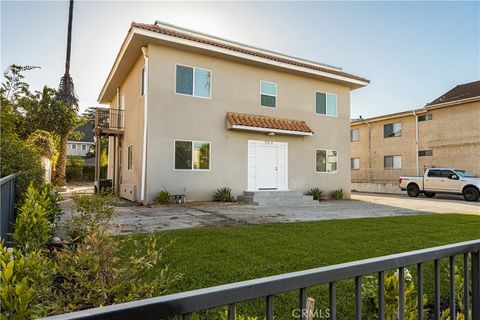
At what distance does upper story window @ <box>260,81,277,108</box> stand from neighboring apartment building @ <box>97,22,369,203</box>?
0.05 metres

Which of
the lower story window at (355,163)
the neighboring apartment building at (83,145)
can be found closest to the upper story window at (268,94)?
the lower story window at (355,163)

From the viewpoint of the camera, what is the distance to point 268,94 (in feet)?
49.6

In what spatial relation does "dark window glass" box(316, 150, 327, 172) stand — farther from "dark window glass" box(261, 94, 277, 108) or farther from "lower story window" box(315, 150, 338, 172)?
"dark window glass" box(261, 94, 277, 108)

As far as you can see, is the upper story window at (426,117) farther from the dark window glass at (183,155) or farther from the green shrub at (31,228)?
the green shrub at (31,228)

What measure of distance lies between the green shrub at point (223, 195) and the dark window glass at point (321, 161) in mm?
5164

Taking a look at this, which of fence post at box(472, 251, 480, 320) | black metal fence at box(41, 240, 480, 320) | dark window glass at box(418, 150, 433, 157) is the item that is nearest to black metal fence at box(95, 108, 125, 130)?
fence post at box(472, 251, 480, 320)

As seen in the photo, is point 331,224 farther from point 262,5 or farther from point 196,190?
point 262,5

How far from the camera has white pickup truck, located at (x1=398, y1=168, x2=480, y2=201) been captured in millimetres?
17188

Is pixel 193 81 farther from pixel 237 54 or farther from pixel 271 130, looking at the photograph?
pixel 271 130

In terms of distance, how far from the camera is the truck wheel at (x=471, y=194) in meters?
16.9

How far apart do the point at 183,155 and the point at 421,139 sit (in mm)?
19150

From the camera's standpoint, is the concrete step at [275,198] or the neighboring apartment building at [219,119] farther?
the concrete step at [275,198]

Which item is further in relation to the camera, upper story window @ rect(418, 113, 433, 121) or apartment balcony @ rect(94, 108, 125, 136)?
upper story window @ rect(418, 113, 433, 121)

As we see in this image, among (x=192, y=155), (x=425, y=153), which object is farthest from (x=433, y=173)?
(x=192, y=155)
